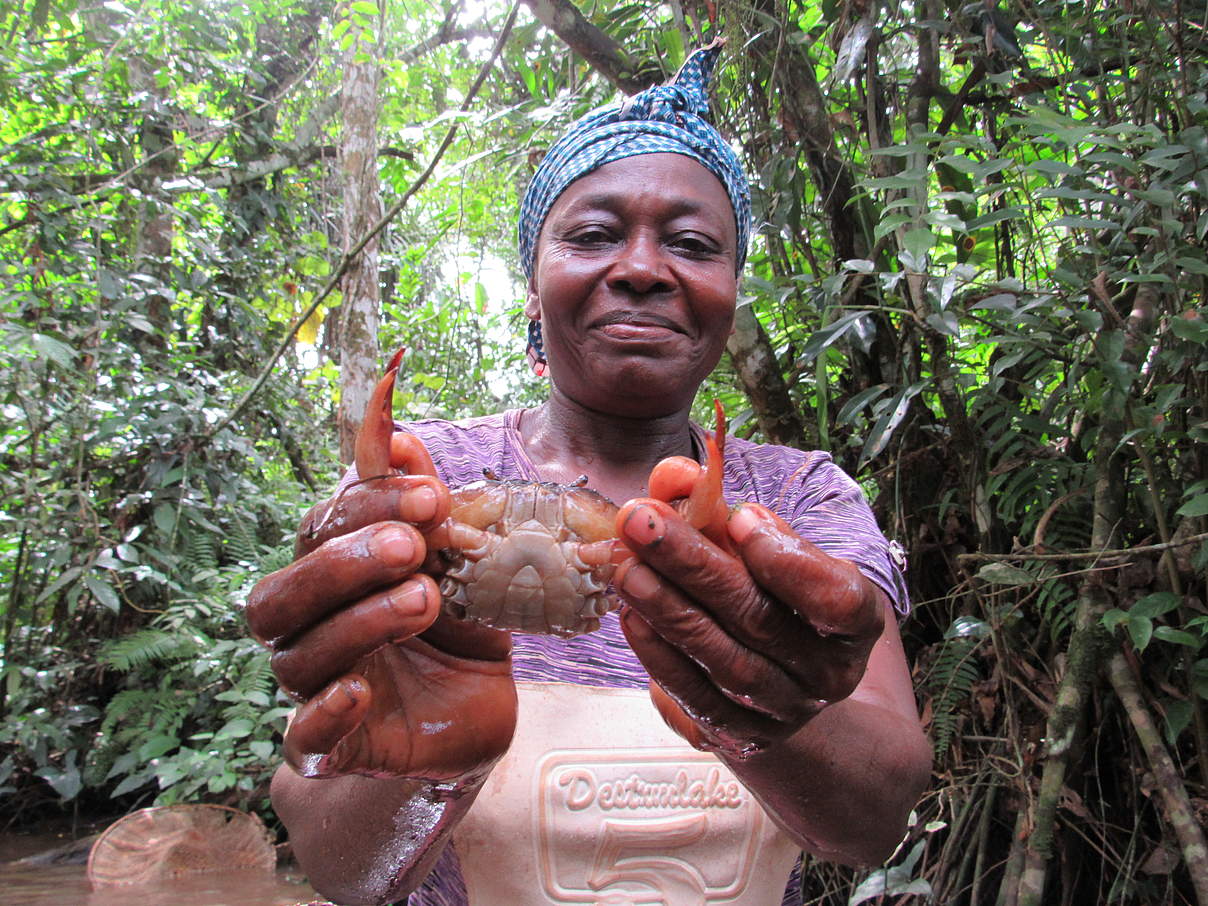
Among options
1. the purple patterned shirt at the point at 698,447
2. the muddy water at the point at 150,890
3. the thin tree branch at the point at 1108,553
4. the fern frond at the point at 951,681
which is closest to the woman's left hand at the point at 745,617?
the purple patterned shirt at the point at 698,447

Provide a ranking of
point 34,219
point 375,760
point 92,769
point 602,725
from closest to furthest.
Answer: point 375,760 < point 602,725 < point 34,219 < point 92,769

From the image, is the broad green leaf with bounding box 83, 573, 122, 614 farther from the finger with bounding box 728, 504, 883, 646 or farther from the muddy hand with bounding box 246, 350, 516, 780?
the finger with bounding box 728, 504, 883, 646

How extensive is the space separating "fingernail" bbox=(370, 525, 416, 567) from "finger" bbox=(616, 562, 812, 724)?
0.24 metres

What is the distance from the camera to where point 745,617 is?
105 centimetres

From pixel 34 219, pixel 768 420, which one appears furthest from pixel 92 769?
pixel 768 420

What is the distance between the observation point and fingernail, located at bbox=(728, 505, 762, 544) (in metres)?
→ 1.03

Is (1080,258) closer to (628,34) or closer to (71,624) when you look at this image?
(628,34)

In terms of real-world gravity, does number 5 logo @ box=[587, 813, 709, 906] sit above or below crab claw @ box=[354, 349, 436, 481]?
below

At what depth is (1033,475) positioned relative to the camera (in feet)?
7.83

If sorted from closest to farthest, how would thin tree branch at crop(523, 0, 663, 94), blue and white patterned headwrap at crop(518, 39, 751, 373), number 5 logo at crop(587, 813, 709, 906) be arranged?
number 5 logo at crop(587, 813, 709, 906) → blue and white patterned headwrap at crop(518, 39, 751, 373) → thin tree branch at crop(523, 0, 663, 94)

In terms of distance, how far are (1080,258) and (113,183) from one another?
14.6ft

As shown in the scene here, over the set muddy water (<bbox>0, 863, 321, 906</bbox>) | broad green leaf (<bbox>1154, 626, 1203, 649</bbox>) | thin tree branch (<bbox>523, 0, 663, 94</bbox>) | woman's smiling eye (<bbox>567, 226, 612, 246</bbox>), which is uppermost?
thin tree branch (<bbox>523, 0, 663, 94</bbox>)

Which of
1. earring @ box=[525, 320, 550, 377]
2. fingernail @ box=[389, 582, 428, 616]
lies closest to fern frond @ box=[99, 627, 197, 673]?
earring @ box=[525, 320, 550, 377]

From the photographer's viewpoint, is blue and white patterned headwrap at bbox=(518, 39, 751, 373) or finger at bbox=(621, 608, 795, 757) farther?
blue and white patterned headwrap at bbox=(518, 39, 751, 373)
